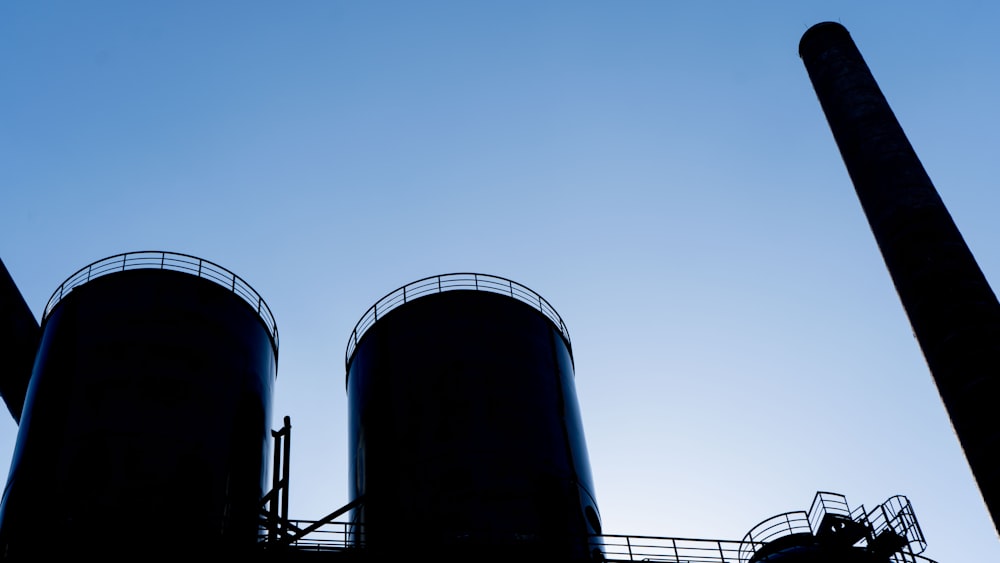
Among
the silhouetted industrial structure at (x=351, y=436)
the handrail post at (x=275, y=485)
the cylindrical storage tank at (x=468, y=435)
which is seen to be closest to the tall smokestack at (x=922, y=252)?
the silhouetted industrial structure at (x=351, y=436)

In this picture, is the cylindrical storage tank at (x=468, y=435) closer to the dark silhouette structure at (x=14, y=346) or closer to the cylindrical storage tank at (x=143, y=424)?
the cylindrical storage tank at (x=143, y=424)

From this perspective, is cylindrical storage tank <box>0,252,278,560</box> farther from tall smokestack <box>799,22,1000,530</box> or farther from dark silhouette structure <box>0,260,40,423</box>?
tall smokestack <box>799,22,1000,530</box>

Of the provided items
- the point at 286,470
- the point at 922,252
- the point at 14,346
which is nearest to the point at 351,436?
the point at 286,470

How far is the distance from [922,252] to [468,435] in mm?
14240

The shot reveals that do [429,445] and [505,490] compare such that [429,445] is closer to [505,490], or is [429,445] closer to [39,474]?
[505,490]

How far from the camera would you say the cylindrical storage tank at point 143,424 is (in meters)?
16.4

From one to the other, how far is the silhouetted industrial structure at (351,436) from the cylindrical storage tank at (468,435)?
4 centimetres

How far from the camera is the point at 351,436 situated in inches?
853

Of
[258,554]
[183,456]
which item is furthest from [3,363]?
[258,554]

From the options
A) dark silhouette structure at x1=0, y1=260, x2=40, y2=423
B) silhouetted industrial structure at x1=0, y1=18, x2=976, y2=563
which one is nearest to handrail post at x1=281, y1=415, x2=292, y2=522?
silhouetted industrial structure at x1=0, y1=18, x2=976, y2=563

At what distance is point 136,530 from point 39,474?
264cm

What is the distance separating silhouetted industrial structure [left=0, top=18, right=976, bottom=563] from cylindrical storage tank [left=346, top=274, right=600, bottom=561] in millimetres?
44

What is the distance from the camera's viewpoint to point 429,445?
749 inches

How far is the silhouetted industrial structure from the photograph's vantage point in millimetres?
16875
